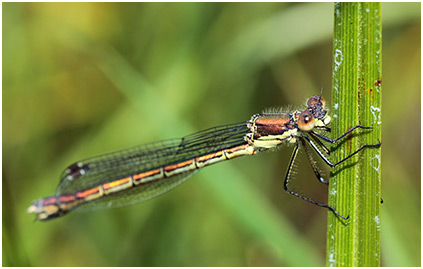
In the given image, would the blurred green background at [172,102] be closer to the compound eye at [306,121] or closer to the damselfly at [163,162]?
the damselfly at [163,162]

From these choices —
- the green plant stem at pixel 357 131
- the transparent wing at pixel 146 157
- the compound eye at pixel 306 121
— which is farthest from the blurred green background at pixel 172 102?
the green plant stem at pixel 357 131

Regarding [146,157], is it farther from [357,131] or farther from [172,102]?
[357,131]

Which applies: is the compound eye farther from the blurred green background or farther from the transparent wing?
the blurred green background

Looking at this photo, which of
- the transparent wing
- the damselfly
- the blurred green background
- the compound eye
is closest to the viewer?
the compound eye

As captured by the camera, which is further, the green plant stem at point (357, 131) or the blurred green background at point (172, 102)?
the blurred green background at point (172, 102)

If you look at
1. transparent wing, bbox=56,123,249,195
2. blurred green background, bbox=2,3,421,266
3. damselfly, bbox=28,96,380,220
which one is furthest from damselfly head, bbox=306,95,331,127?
blurred green background, bbox=2,3,421,266

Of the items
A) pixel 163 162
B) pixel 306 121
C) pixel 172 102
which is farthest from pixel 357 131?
pixel 172 102
